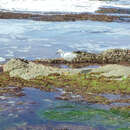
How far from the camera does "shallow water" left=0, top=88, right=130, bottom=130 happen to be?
374 inches

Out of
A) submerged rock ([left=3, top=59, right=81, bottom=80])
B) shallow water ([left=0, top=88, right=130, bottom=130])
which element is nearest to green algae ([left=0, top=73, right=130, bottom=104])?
submerged rock ([left=3, top=59, right=81, bottom=80])

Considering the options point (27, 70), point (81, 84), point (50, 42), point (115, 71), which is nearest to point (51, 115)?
point (81, 84)

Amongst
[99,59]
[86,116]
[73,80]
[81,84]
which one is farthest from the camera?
[99,59]

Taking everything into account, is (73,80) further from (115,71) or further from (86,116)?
(86,116)

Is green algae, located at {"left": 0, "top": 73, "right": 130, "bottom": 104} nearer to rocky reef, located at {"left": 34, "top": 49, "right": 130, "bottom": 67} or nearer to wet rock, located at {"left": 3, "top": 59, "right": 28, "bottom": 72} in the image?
wet rock, located at {"left": 3, "top": 59, "right": 28, "bottom": 72}

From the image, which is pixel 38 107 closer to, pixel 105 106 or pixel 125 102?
pixel 105 106

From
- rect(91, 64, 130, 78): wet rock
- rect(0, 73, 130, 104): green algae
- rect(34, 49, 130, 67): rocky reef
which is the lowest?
rect(34, 49, 130, 67): rocky reef

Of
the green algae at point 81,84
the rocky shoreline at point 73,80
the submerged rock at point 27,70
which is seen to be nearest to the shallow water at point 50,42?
the submerged rock at point 27,70

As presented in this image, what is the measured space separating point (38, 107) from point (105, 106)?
228 centimetres

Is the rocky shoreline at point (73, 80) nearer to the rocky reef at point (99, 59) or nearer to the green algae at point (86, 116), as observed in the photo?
the green algae at point (86, 116)

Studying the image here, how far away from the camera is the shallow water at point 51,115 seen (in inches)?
374

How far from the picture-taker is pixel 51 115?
10.3 metres

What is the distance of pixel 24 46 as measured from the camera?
26.3 meters

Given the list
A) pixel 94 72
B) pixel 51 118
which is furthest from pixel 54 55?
pixel 51 118
